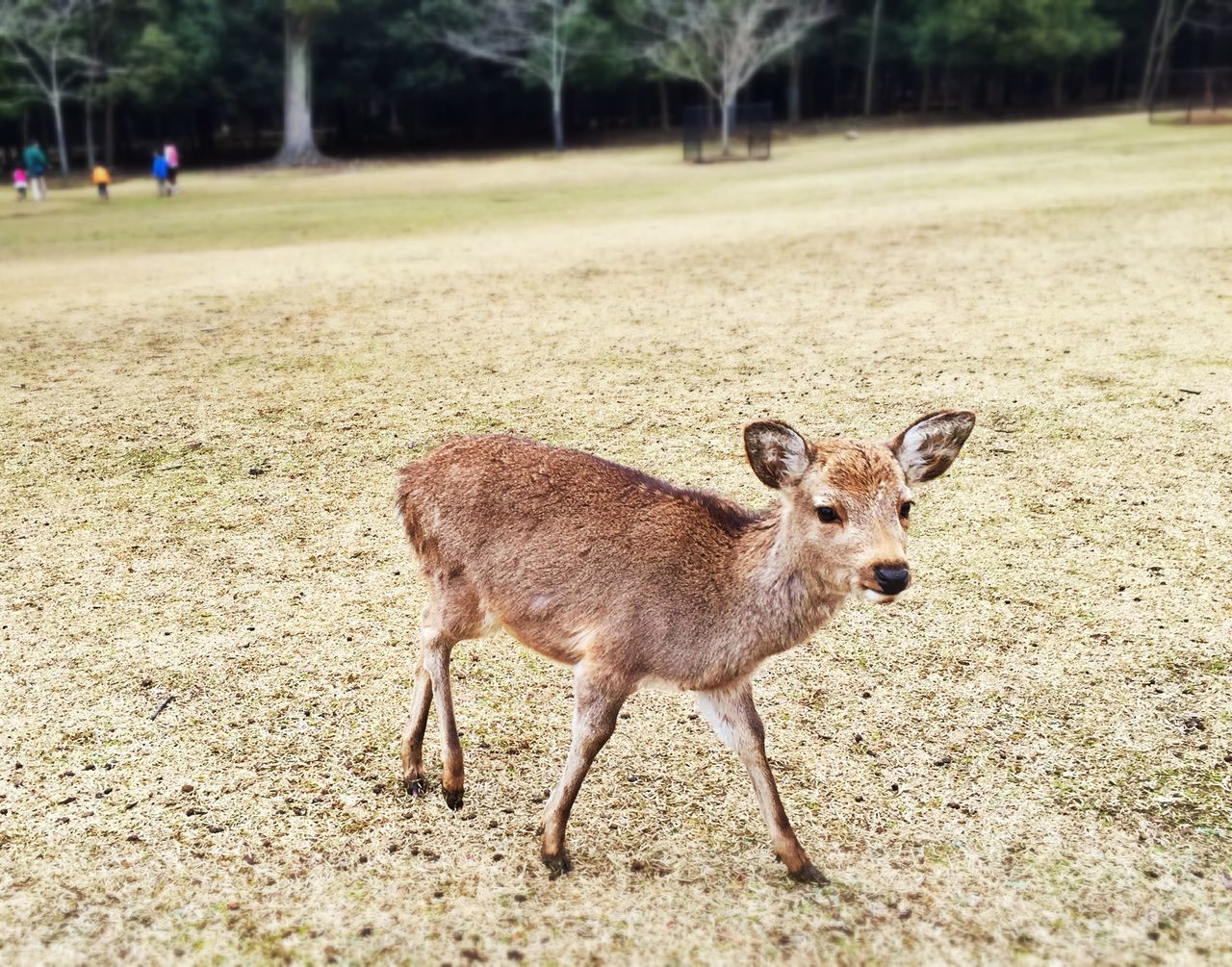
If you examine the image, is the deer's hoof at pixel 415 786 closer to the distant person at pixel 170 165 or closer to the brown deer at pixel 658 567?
the brown deer at pixel 658 567

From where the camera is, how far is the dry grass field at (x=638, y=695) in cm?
298

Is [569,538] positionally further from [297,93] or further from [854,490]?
[297,93]

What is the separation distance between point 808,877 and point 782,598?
2.54 feet

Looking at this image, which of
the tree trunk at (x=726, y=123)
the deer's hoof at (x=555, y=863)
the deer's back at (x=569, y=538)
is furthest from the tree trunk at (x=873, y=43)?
the deer's hoof at (x=555, y=863)

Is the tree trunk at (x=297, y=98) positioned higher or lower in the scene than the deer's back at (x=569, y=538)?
higher

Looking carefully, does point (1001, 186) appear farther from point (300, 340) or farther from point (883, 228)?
point (300, 340)

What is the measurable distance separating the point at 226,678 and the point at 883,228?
12596 mm

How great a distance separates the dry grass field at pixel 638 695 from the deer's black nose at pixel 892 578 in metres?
0.91

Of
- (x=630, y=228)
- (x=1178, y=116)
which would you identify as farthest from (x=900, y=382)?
(x=1178, y=116)

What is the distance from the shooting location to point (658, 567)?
317 centimetres

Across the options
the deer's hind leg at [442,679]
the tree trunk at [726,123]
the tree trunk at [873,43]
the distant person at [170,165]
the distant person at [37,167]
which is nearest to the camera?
the deer's hind leg at [442,679]

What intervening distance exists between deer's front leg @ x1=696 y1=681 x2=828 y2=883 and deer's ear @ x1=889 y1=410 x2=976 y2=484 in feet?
2.53

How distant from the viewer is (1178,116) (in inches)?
1358

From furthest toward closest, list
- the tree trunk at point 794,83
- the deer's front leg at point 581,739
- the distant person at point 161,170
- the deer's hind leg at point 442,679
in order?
the tree trunk at point 794,83
the distant person at point 161,170
the deer's hind leg at point 442,679
the deer's front leg at point 581,739
